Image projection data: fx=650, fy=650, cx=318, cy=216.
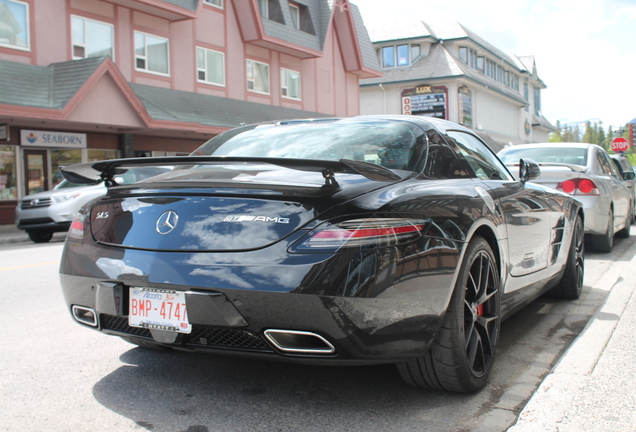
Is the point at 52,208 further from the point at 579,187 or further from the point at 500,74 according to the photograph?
the point at 500,74

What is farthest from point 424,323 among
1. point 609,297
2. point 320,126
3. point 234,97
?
point 234,97

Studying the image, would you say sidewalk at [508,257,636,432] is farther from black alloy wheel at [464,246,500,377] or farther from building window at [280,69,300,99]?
building window at [280,69,300,99]

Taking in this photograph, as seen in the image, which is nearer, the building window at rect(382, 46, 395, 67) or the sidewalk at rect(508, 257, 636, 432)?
the sidewalk at rect(508, 257, 636, 432)

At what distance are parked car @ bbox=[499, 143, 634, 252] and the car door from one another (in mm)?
3704

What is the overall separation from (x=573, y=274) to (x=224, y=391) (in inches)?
135

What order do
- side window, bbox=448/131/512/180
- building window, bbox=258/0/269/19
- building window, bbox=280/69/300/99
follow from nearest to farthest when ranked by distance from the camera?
side window, bbox=448/131/512/180 < building window, bbox=258/0/269/19 < building window, bbox=280/69/300/99

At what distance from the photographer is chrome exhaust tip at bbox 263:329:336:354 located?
2695 mm

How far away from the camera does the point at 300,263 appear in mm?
2619

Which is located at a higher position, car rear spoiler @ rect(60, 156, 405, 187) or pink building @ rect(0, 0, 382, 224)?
pink building @ rect(0, 0, 382, 224)

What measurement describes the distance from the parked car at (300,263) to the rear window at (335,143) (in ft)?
0.09

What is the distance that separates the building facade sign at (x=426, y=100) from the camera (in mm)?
42469

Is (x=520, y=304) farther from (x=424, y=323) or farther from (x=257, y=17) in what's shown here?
(x=257, y=17)

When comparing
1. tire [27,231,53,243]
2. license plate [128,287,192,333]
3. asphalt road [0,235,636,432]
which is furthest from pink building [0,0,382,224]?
license plate [128,287,192,333]

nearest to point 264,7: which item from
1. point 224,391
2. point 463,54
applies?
point 463,54
